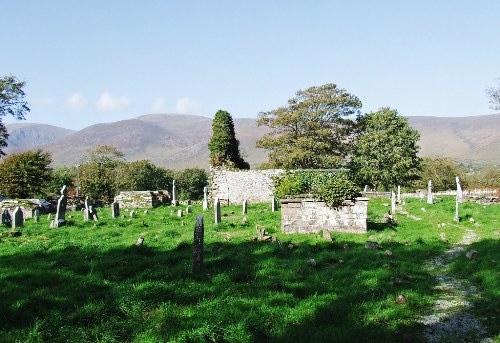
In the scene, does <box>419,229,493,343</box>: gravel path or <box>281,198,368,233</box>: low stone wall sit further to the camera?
<box>281,198,368,233</box>: low stone wall

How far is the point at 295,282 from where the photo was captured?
29.7 ft

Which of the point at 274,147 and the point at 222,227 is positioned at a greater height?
the point at 274,147

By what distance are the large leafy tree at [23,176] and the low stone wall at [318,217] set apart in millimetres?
45194

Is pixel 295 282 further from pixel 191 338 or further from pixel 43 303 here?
pixel 43 303

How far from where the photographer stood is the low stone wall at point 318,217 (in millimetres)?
15195

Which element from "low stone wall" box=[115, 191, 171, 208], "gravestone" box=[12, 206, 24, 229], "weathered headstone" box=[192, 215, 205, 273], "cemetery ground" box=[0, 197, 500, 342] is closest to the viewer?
"cemetery ground" box=[0, 197, 500, 342]

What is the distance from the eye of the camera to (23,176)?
51.1 meters

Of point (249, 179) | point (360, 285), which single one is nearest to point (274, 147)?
point (249, 179)

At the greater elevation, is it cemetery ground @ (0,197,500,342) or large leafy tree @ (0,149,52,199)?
large leafy tree @ (0,149,52,199)

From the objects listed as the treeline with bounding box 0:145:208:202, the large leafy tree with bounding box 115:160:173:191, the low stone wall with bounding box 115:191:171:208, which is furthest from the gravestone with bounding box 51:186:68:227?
the large leafy tree with bounding box 115:160:173:191

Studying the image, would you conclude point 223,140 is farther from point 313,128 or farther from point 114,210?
point 114,210

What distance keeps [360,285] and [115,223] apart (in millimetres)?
13988

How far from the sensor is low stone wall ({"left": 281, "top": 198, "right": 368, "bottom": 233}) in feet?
49.9

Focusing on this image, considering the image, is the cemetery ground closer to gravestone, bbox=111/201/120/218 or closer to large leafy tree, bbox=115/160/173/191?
gravestone, bbox=111/201/120/218
